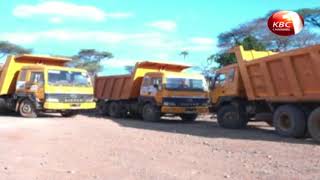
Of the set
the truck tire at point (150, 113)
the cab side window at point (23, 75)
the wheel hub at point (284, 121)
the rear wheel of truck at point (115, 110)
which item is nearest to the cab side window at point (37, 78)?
the cab side window at point (23, 75)

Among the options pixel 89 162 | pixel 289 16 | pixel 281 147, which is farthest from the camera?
pixel 289 16

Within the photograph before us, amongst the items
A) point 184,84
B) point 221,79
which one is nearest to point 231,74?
point 221,79

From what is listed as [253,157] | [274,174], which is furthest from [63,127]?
[274,174]

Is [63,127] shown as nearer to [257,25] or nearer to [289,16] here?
[289,16]

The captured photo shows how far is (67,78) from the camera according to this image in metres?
24.5

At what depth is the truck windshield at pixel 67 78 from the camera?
78.9 feet

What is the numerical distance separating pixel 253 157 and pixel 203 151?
1.34m

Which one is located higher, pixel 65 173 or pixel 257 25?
pixel 257 25

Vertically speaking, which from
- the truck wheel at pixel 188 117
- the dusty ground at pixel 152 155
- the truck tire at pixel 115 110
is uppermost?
the truck tire at pixel 115 110

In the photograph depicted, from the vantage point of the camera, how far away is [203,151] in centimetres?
1263

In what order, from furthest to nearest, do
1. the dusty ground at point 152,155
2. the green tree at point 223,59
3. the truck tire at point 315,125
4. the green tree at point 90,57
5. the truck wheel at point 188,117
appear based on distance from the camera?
the green tree at point 90,57 → the green tree at point 223,59 → the truck wheel at point 188,117 → the truck tire at point 315,125 → the dusty ground at point 152,155

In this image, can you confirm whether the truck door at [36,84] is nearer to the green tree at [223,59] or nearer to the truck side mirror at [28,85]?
the truck side mirror at [28,85]

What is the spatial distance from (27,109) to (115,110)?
4412 mm

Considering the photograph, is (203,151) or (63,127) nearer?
(203,151)
